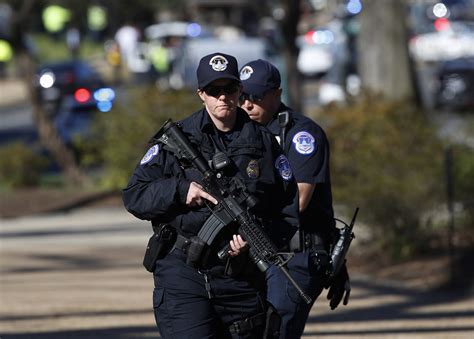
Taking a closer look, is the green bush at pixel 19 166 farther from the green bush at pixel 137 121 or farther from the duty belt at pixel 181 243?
the duty belt at pixel 181 243

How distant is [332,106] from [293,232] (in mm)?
8480

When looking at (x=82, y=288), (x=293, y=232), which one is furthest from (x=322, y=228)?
(x=82, y=288)

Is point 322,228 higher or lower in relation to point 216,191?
lower

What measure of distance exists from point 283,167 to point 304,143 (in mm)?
629

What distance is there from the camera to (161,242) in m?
5.04

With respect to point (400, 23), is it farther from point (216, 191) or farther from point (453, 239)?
point (216, 191)

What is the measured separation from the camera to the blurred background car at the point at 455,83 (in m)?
27.9

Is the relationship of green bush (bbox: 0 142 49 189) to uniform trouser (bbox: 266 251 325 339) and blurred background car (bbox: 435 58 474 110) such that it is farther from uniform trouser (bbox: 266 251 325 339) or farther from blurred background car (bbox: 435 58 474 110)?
uniform trouser (bbox: 266 251 325 339)

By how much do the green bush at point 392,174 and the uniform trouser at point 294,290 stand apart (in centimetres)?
655

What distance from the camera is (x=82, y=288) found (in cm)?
1105

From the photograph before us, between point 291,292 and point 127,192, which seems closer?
point 127,192

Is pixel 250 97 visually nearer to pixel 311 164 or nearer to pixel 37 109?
pixel 311 164

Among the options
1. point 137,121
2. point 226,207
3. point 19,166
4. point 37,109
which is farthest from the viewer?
point 37,109

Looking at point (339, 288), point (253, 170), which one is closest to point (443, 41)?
point (339, 288)
